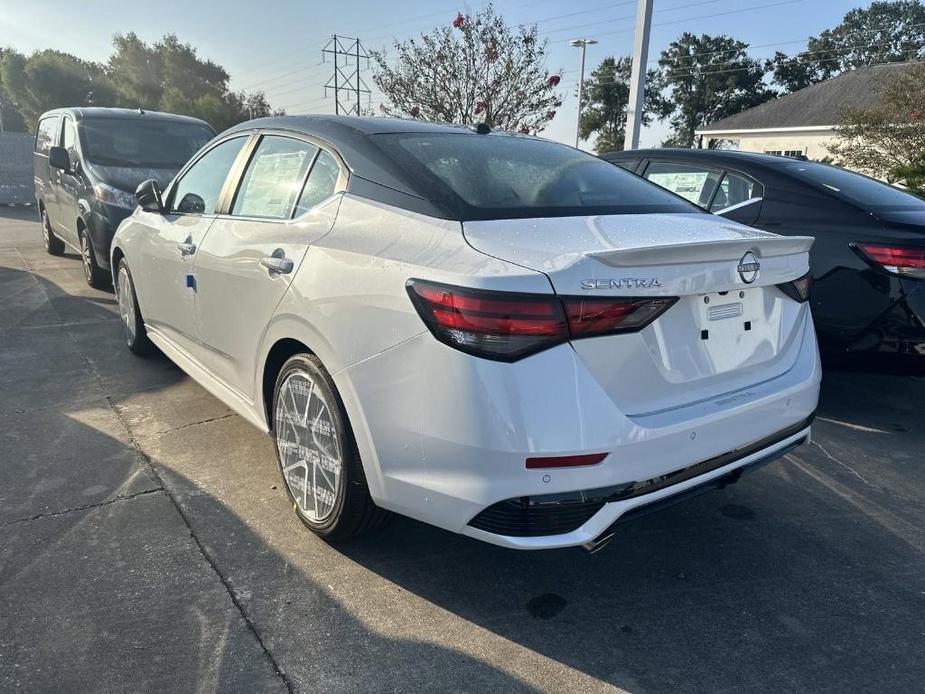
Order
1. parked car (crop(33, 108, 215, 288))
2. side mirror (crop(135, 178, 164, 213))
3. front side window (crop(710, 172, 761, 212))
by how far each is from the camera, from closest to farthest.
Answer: side mirror (crop(135, 178, 164, 213)) < front side window (crop(710, 172, 761, 212)) < parked car (crop(33, 108, 215, 288))

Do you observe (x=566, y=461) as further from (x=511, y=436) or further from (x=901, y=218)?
(x=901, y=218)

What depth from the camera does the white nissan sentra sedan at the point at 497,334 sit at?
1.92m

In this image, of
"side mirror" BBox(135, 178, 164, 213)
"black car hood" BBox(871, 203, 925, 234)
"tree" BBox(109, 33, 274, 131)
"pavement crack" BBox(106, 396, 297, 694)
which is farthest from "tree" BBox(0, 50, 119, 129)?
"black car hood" BBox(871, 203, 925, 234)

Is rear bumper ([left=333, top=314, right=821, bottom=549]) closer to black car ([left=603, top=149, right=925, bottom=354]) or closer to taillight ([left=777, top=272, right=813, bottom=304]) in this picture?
taillight ([left=777, top=272, right=813, bottom=304])

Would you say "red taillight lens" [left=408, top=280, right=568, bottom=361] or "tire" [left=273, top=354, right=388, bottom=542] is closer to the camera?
"red taillight lens" [left=408, top=280, right=568, bottom=361]

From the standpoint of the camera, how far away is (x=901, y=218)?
394 centimetres

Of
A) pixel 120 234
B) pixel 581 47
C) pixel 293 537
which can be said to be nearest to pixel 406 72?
pixel 120 234

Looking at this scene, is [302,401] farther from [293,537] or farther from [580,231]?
[580,231]

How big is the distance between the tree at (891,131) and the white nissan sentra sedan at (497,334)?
15.5 meters

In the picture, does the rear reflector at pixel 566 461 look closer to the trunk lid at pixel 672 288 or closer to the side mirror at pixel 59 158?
the trunk lid at pixel 672 288

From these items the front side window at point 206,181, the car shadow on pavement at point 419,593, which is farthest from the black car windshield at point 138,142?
the car shadow on pavement at point 419,593

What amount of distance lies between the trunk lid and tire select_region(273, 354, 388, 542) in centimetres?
84

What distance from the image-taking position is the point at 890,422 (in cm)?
431

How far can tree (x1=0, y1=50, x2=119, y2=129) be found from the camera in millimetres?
68562
